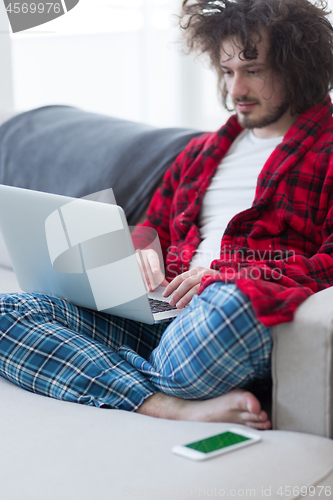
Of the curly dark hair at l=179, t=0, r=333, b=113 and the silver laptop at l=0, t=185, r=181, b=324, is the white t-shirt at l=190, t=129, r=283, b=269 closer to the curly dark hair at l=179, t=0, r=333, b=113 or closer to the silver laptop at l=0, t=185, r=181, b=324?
the curly dark hair at l=179, t=0, r=333, b=113

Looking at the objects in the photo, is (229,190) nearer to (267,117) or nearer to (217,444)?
(267,117)

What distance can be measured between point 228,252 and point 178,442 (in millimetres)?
590

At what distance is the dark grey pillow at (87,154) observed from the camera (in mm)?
1653

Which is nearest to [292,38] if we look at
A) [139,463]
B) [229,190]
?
[229,190]

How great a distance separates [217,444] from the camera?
797 millimetres

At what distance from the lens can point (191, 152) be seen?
1.60 meters

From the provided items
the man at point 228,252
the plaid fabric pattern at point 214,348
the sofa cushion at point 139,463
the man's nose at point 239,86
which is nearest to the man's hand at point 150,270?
the man at point 228,252

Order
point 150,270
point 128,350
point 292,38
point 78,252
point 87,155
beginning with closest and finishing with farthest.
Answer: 1. point 78,252
2. point 128,350
3. point 150,270
4. point 292,38
5. point 87,155

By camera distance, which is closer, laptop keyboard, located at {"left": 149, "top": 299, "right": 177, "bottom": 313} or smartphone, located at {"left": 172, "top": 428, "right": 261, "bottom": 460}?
smartphone, located at {"left": 172, "top": 428, "right": 261, "bottom": 460}

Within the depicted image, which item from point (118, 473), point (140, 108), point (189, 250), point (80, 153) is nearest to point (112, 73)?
point (140, 108)

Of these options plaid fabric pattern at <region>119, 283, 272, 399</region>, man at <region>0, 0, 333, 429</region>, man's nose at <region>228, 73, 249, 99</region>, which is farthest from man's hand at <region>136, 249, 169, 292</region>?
man's nose at <region>228, 73, 249, 99</region>

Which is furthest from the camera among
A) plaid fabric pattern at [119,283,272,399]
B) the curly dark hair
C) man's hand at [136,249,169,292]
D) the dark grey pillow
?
the dark grey pillow

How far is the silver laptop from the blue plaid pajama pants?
6cm

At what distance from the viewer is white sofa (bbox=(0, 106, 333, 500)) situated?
2.38ft
